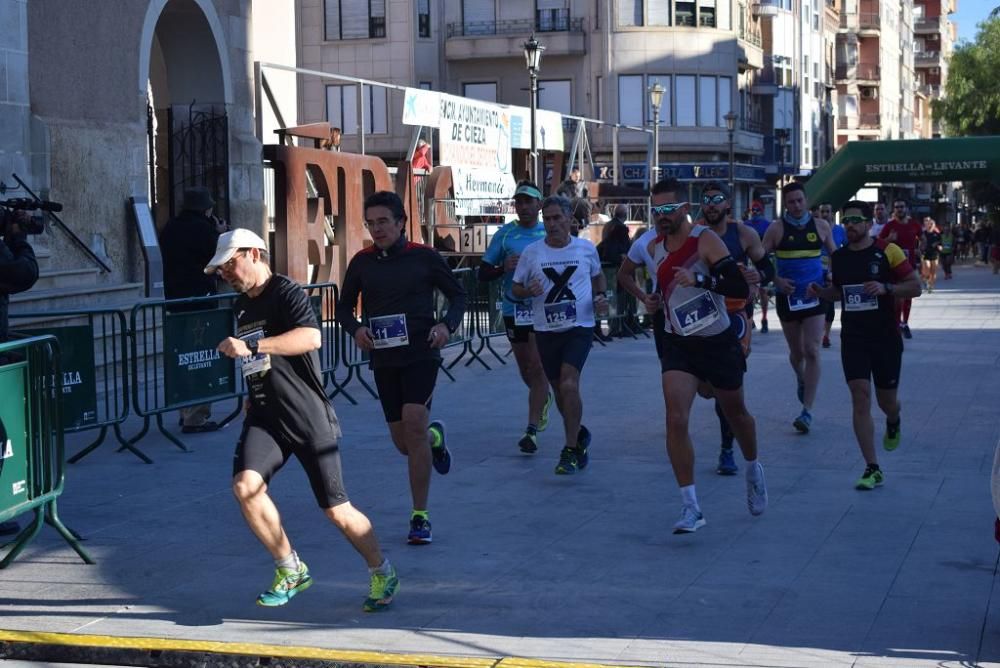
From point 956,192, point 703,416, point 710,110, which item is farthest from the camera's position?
point 956,192

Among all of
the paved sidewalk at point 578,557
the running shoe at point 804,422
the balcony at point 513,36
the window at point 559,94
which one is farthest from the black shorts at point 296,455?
the window at point 559,94

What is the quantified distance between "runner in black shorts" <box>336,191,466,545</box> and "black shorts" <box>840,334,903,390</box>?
8.86ft

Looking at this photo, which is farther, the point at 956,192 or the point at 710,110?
the point at 956,192

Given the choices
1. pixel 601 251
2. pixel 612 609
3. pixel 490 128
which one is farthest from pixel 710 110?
pixel 612 609

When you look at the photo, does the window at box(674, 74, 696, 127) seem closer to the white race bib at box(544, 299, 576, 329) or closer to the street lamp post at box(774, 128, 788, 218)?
the street lamp post at box(774, 128, 788, 218)

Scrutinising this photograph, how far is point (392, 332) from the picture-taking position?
8109mm

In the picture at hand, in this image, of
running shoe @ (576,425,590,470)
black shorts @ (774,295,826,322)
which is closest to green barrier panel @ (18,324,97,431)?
running shoe @ (576,425,590,470)

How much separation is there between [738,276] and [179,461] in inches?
182

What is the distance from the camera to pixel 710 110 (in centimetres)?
5731

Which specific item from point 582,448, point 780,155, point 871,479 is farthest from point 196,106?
point 780,155

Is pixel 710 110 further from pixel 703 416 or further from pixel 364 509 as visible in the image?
pixel 364 509

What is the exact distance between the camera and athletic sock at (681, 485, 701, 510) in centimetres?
810

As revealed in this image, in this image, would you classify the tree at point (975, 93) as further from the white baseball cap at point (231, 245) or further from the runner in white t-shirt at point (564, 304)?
the white baseball cap at point (231, 245)

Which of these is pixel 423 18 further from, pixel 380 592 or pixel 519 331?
pixel 380 592
